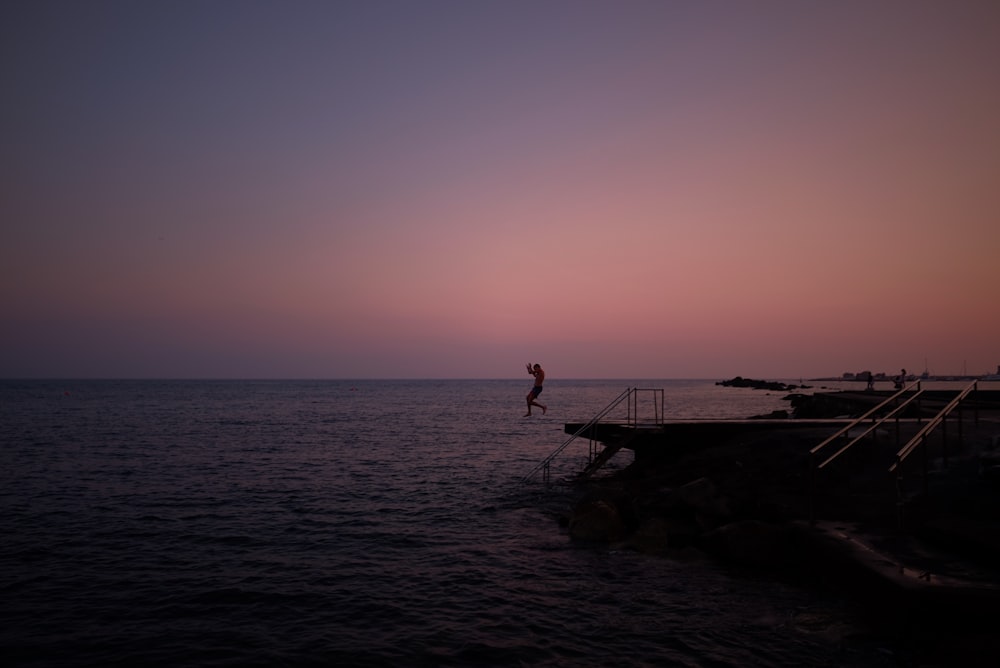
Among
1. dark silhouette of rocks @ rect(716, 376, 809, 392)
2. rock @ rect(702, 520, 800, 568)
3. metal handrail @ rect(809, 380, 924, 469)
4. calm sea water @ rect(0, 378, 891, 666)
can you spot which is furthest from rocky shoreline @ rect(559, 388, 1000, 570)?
dark silhouette of rocks @ rect(716, 376, 809, 392)

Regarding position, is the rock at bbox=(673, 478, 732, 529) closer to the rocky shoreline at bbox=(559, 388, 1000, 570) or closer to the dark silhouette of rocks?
the rocky shoreline at bbox=(559, 388, 1000, 570)

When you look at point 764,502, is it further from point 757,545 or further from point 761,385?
point 761,385

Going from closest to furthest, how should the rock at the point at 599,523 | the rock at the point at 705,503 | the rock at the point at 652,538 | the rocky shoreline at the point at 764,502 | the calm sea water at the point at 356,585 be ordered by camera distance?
the calm sea water at the point at 356,585
the rocky shoreline at the point at 764,502
the rock at the point at 652,538
the rock at the point at 705,503
the rock at the point at 599,523

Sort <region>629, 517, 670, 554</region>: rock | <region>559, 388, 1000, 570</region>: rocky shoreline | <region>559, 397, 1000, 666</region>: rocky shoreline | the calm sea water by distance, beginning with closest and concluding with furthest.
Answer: <region>559, 397, 1000, 666</region>: rocky shoreline < the calm sea water < <region>559, 388, 1000, 570</region>: rocky shoreline < <region>629, 517, 670, 554</region>: rock

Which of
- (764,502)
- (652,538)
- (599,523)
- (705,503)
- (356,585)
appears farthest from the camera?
(599,523)

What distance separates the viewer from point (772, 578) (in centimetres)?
1171

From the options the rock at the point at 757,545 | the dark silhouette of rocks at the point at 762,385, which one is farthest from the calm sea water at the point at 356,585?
the dark silhouette of rocks at the point at 762,385

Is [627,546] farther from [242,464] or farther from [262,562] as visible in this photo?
[242,464]

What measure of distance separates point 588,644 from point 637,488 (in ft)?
37.2

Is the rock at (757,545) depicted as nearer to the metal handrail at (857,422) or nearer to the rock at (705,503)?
the rock at (705,503)

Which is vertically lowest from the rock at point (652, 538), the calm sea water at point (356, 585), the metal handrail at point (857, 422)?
the calm sea water at point (356, 585)

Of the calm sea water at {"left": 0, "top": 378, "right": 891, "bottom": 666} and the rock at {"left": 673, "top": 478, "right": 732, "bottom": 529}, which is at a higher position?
the rock at {"left": 673, "top": 478, "right": 732, "bottom": 529}

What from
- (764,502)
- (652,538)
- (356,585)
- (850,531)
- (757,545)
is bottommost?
(356,585)

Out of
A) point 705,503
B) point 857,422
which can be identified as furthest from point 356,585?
point 857,422
